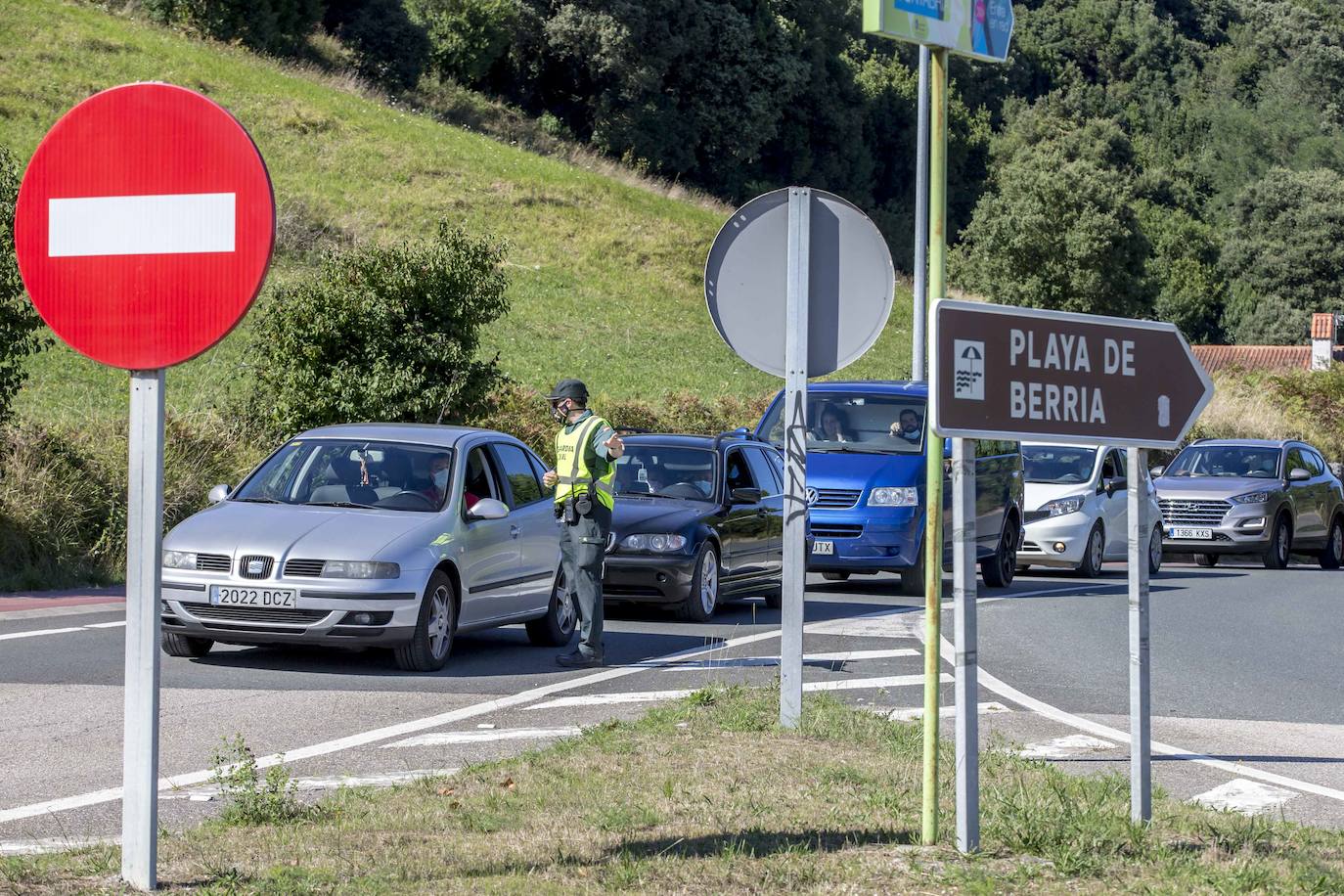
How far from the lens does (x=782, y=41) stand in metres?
75.1

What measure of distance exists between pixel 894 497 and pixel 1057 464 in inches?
227

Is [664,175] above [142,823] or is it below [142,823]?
above

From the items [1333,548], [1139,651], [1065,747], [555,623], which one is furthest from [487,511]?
[1333,548]

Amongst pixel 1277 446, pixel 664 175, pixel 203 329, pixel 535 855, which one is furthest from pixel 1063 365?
pixel 664 175

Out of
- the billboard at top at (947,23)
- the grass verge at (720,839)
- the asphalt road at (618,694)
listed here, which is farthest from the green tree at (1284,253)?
the grass verge at (720,839)

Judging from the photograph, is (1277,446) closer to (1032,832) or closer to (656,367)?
(656,367)

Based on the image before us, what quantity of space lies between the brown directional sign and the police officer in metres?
6.11

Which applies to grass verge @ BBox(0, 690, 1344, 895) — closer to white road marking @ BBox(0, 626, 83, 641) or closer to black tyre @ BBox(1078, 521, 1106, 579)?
white road marking @ BBox(0, 626, 83, 641)

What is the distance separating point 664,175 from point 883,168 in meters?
19.2

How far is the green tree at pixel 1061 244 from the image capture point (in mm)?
70625

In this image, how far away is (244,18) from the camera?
59.5 m

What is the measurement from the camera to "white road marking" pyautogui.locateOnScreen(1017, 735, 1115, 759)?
28.8ft

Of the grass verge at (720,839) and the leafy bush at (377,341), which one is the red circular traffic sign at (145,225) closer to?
the grass verge at (720,839)

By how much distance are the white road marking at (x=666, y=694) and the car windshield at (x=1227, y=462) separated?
16799mm
